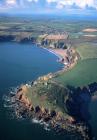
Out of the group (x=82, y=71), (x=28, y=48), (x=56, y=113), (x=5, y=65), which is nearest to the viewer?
(x=56, y=113)

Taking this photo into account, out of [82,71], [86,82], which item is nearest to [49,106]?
[86,82]

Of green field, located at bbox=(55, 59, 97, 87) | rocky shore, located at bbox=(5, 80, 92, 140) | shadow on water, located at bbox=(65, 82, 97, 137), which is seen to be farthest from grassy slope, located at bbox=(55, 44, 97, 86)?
rocky shore, located at bbox=(5, 80, 92, 140)

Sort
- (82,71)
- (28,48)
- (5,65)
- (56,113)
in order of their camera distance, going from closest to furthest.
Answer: (56,113), (82,71), (5,65), (28,48)

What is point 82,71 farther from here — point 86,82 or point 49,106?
point 49,106

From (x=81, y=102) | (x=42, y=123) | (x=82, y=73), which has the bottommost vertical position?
(x=42, y=123)

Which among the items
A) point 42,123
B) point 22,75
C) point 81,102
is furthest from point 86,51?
point 42,123

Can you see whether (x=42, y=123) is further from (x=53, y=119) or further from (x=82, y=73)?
(x=82, y=73)
